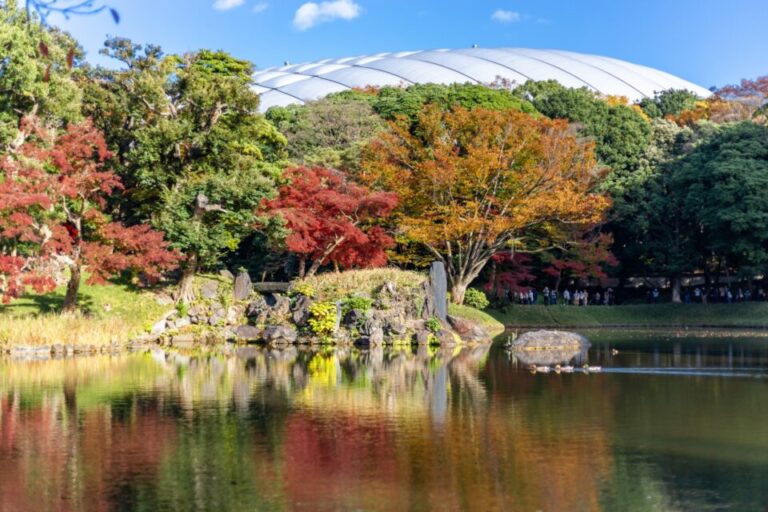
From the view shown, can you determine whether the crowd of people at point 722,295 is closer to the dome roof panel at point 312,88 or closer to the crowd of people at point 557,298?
the crowd of people at point 557,298

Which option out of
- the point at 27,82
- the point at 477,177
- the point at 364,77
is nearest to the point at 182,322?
the point at 27,82

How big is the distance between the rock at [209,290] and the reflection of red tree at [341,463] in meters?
17.1

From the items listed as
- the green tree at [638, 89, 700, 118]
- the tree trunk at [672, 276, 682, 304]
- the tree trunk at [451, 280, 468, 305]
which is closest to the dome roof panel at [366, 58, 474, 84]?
the green tree at [638, 89, 700, 118]

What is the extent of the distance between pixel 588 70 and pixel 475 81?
35.3 feet

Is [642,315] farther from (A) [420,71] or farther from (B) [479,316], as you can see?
(A) [420,71]

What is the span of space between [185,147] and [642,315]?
68.1 ft

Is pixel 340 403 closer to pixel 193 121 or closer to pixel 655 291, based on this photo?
pixel 193 121

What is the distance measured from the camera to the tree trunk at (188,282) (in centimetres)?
3008

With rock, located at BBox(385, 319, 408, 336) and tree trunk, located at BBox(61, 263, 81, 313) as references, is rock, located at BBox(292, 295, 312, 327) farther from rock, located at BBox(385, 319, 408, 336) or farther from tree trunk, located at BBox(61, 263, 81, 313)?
tree trunk, located at BBox(61, 263, 81, 313)

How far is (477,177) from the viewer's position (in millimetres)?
34500

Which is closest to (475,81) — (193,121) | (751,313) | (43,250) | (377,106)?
(377,106)

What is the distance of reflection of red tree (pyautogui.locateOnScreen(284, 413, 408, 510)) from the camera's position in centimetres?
927

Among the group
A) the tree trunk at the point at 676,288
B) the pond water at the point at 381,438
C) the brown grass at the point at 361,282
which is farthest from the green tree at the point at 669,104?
the pond water at the point at 381,438

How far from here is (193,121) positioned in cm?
3025
